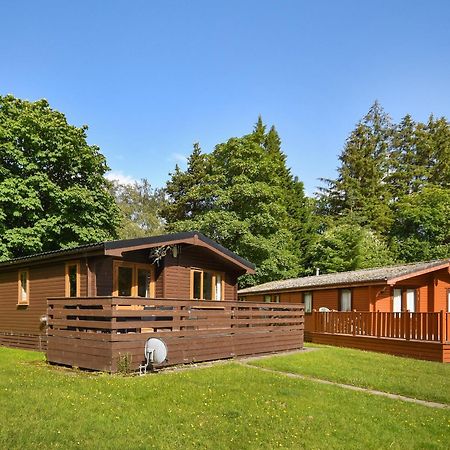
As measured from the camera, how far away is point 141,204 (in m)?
57.2

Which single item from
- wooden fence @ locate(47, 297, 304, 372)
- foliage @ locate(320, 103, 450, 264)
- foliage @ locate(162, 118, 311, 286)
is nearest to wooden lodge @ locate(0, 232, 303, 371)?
wooden fence @ locate(47, 297, 304, 372)

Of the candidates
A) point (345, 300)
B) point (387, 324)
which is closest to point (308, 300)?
point (345, 300)

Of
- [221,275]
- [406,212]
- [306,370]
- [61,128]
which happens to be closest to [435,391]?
[306,370]

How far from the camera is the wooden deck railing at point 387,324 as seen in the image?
1459cm

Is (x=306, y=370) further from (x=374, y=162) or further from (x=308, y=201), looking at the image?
(x=374, y=162)

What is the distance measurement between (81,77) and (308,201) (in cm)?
2667

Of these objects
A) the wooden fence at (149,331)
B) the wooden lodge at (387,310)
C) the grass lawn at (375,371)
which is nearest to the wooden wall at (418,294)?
the wooden lodge at (387,310)

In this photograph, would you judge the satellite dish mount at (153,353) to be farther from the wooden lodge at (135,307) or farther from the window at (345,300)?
the window at (345,300)

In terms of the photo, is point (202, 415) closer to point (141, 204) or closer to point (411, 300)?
point (411, 300)

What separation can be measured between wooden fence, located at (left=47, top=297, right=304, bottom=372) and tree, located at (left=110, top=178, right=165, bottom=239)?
34.5 metres

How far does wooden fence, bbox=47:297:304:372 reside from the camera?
388 inches

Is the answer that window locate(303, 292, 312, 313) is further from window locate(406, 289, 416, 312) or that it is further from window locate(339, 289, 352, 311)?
window locate(406, 289, 416, 312)

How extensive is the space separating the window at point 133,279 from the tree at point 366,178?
28267 mm

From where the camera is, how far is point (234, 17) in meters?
14.8
